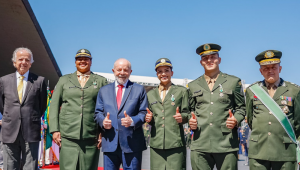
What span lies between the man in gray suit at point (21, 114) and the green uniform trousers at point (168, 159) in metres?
1.59

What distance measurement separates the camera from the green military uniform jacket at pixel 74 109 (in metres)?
3.96

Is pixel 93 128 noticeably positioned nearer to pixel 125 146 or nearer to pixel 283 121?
pixel 125 146

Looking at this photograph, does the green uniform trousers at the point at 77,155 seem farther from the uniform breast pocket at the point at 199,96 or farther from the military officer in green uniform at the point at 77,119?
the uniform breast pocket at the point at 199,96

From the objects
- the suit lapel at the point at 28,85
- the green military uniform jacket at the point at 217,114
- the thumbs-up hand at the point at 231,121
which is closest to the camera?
the thumbs-up hand at the point at 231,121

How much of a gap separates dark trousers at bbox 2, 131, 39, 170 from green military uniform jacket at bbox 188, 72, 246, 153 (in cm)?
208

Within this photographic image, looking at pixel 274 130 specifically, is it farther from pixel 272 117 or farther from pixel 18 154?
pixel 18 154

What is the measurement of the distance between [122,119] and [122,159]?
0.54 m

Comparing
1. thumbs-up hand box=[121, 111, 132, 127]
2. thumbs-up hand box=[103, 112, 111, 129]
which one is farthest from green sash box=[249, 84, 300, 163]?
thumbs-up hand box=[103, 112, 111, 129]

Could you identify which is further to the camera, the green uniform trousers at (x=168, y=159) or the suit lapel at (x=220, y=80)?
the green uniform trousers at (x=168, y=159)

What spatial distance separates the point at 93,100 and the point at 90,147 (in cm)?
64

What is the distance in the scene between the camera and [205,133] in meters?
3.65

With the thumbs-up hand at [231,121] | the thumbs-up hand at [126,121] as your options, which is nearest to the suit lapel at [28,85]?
the thumbs-up hand at [126,121]

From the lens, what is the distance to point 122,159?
3.69 m

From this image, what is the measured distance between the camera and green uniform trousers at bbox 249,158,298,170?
333cm
